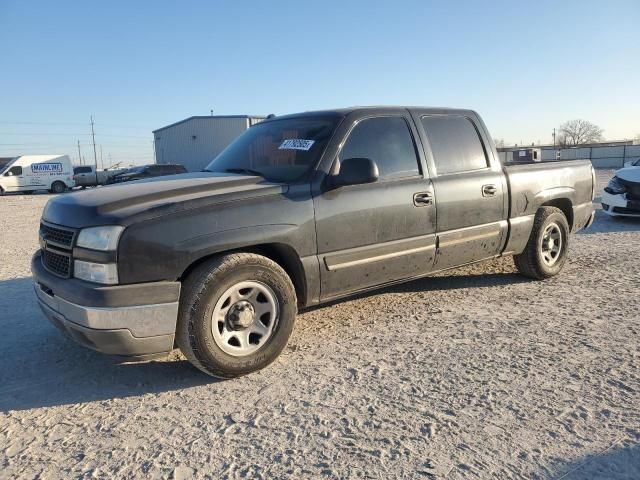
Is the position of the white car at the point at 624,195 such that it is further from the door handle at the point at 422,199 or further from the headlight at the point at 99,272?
the headlight at the point at 99,272

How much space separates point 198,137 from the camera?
43969mm

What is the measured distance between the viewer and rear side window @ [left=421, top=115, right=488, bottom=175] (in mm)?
4461

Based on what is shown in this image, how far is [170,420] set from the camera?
275cm

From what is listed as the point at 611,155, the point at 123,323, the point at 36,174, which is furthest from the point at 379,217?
the point at 611,155

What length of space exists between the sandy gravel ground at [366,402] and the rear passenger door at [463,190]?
1.94 ft

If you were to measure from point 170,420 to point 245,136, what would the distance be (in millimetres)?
2876

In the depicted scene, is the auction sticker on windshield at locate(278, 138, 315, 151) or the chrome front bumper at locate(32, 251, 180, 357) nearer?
the chrome front bumper at locate(32, 251, 180, 357)

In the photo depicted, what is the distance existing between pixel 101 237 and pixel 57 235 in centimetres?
61

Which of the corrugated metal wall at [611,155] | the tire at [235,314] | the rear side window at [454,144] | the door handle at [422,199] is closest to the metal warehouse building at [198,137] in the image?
the corrugated metal wall at [611,155]

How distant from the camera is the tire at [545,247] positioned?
17.1ft

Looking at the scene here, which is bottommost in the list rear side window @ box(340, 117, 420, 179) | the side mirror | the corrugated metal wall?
the side mirror

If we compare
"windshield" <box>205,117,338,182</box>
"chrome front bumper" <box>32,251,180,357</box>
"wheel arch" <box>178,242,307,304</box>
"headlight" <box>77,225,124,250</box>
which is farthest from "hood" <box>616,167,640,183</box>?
"headlight" <box>77,225,124,250</box>

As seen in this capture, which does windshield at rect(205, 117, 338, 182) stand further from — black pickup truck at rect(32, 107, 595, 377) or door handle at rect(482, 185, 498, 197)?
door handle at rect(482, 185, 498, 197)

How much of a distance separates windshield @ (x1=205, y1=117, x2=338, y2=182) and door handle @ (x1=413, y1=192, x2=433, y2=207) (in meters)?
0.91
